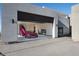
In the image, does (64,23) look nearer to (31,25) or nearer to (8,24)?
(31,25)

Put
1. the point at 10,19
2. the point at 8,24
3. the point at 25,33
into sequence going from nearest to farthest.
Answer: the point at 8,24
the point at 10,19
the point at 25,33

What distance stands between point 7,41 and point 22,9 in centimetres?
297

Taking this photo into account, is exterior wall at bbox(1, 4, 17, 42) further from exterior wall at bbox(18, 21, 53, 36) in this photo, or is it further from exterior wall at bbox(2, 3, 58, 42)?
exterior wall at bbox(18, 21, 53, 36)

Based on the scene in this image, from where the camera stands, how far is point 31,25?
39.9ft

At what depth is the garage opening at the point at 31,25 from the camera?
33.8 feet

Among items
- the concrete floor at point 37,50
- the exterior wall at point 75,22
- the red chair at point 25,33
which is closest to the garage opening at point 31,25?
the red chair at point 25,33

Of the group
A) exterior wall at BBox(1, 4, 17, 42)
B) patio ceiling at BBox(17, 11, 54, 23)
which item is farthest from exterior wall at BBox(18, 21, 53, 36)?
exterior wall at BBox(1, 4, 17, 42)

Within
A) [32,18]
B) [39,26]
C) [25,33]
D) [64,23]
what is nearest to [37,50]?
[32,18]

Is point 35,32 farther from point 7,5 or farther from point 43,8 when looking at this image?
point 7,5

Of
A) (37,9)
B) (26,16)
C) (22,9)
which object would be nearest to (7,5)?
(22,9)

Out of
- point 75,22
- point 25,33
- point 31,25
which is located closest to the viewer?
point 75,22

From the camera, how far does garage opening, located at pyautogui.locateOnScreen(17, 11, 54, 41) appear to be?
1029cm

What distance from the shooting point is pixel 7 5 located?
811 cm

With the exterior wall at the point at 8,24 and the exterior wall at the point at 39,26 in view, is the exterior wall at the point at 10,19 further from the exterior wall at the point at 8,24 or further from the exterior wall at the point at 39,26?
the exterior wall at the point at 39,26
